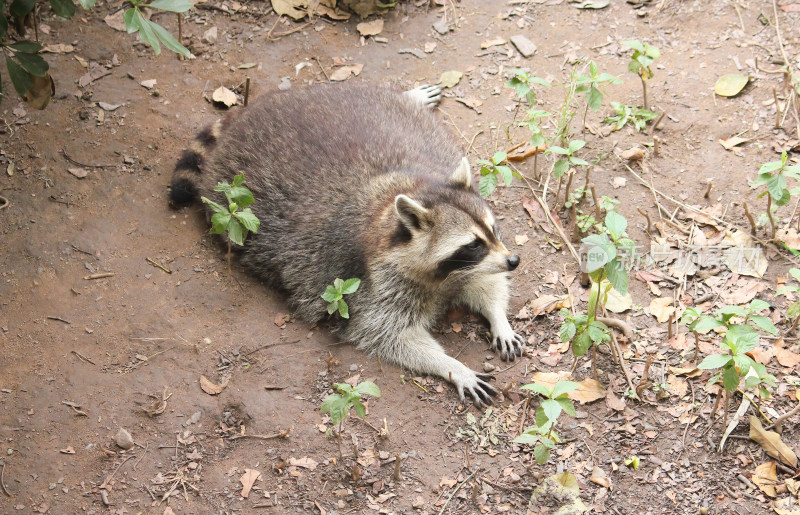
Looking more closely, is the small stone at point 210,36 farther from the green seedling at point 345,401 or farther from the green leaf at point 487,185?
the green seedling at point 345,401

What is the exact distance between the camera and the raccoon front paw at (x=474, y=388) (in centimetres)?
471

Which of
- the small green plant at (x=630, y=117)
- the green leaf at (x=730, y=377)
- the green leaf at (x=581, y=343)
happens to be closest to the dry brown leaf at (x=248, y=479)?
the green leaf at (x=581, y=343)

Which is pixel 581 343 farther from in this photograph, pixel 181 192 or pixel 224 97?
pixel 224 97

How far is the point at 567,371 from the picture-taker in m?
4.82

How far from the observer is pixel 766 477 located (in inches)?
157

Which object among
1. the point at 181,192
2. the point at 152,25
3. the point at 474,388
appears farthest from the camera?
the point at 181,192

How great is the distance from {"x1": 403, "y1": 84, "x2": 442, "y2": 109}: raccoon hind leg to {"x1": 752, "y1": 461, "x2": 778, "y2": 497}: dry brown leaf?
12.8 ft

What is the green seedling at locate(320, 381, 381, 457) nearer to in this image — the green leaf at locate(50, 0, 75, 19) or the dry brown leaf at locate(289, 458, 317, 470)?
the dry brown leaf at locate(289, 458, 317, 470)

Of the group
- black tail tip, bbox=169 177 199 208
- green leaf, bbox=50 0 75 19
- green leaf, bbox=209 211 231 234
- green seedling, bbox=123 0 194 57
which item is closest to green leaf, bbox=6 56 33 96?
green leaf, bbox=50 0 75 19

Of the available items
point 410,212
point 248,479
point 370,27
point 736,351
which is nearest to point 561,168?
point 410,212

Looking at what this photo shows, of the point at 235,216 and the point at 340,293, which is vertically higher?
the point at 235,216

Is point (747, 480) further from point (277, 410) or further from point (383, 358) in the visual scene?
point (277, 410)

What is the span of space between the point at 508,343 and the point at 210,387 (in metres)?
1.91

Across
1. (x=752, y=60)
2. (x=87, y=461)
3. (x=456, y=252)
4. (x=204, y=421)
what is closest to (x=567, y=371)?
(x=456, y=252)
